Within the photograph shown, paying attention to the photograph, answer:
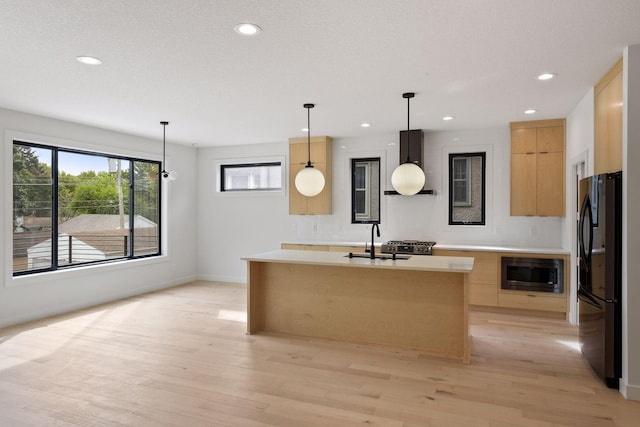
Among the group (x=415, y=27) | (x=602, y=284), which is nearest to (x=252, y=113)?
(x=415, y=27)

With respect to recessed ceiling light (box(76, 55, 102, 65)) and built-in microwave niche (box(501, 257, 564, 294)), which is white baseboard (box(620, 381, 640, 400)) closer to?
built-in microwave niche (box(501, 257, 564, 294))

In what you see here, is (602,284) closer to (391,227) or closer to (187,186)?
(391,227)

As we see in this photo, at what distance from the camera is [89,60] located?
328 cm

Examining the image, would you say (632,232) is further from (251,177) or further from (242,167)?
(242,167)

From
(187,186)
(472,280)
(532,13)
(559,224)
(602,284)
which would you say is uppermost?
(532,13)

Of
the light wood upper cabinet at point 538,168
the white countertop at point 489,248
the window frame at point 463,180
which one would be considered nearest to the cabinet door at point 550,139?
the light wood upper cabinet at point 538,168

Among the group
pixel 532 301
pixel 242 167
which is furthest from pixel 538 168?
pixel 242 167

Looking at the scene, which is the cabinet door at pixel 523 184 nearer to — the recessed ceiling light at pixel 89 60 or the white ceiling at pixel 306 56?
the white ceiling at pixel 306 56

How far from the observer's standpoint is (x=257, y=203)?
7531mm

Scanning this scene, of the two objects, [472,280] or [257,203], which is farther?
[257,203]

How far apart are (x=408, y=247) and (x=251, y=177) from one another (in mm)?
3375

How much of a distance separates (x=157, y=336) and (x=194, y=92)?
2661 millimetres

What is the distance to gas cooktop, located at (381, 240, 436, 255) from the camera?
5703mm

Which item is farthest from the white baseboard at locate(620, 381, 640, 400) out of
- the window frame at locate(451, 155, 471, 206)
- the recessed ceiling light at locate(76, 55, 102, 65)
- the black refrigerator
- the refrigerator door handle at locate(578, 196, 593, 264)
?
the recessed ceiling light at locate(76, 55, 102, 65)
